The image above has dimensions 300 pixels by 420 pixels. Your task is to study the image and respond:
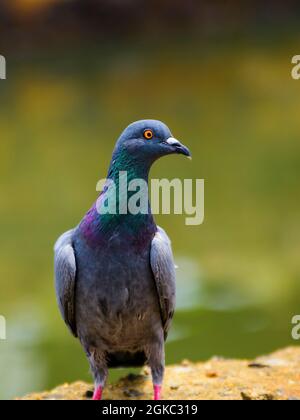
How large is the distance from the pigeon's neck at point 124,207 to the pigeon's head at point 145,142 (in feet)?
0.19

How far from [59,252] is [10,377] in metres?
3.74

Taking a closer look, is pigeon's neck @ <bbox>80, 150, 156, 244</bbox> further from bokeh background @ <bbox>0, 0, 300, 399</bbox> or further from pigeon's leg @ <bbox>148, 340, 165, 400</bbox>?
bokeh background @ <bbox>0, 0, 300, 399</bbox>

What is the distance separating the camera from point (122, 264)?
5.10m

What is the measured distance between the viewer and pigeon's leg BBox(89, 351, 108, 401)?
5.44 metres

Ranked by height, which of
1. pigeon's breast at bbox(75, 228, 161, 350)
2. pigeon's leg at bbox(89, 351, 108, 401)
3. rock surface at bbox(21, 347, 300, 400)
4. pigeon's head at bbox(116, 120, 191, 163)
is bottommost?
rock surface at bbox(21, 347, 300, 400)

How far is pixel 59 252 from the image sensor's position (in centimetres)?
529

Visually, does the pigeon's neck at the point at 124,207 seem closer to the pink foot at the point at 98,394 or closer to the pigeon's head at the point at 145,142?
the pigeon's head at the point at 145,142

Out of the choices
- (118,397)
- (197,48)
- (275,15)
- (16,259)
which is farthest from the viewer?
(275,15)

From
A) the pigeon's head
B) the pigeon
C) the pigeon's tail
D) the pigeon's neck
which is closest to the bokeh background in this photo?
the pigeon's tail

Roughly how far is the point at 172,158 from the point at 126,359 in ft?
30.8

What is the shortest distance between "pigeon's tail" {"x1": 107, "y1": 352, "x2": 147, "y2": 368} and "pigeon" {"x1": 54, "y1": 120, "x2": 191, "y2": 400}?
224 mm

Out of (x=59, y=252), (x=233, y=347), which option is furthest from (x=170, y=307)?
(x=233, y=347)

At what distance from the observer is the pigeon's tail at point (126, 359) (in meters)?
5.55
